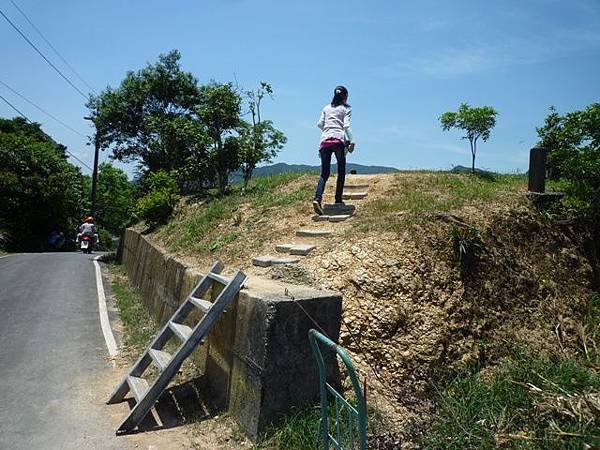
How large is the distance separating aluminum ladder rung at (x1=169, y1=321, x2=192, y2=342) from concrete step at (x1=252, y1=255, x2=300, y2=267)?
169 cm

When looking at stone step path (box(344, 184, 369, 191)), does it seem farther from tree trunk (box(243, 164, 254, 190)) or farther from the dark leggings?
tree trunk (box(243, 164, 254, 190))

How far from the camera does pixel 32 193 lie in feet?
88.1

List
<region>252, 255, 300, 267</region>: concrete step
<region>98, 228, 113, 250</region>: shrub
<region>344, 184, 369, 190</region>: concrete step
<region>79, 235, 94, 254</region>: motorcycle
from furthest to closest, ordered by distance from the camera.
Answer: <region>98, 228, 113, 250</region>: shrub
<region>79, 235, 94, 254</region>: motorcycle
<region>344, 184, 369, 190</region>: concrete step
<region>252, 255, 300, 267</region>: concrete step

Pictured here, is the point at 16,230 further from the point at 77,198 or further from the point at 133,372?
the point at 133,372

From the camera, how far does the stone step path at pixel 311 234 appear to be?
6.62 m

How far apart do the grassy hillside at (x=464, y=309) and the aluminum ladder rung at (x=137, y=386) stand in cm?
170

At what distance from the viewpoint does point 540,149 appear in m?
8.38

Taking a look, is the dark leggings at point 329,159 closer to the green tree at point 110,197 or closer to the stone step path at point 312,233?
the stone step path at point 312,233

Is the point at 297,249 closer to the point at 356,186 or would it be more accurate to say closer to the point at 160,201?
the point at 356,186

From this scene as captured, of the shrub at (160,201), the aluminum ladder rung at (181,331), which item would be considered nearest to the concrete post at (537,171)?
the aluminum ladder rung at (181,331)

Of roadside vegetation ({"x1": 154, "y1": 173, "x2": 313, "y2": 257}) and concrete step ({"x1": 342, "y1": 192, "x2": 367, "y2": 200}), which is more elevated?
concrete step ({"x1": 342, "y1": 192, "x2": 367, "y2": 200})

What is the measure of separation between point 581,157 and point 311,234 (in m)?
4.34

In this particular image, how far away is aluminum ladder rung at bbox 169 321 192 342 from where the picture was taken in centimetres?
466

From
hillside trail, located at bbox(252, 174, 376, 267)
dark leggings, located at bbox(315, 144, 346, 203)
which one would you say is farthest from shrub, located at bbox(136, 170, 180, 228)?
dark leggings, located at bbox(315, 144, 346, 203)
